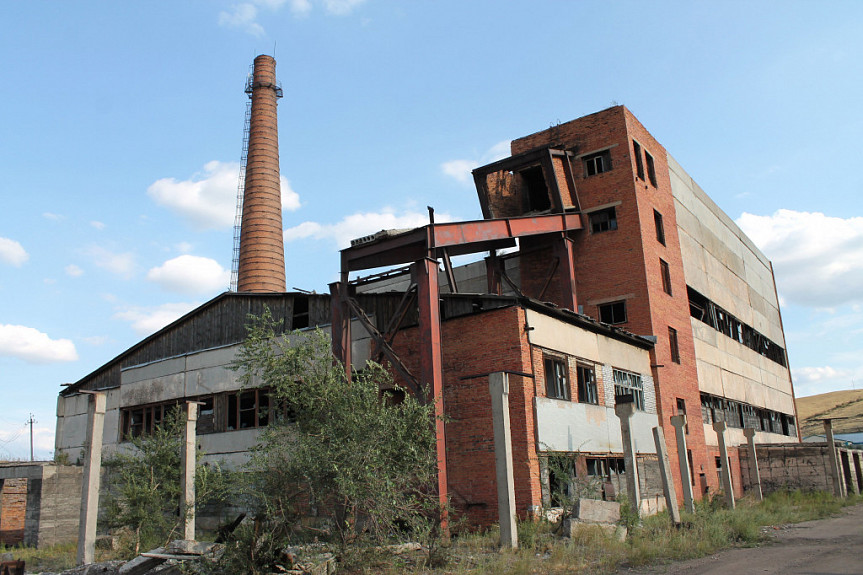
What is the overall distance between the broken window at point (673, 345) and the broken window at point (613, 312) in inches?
89.0

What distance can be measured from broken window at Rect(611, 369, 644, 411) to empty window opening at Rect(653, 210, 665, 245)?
6.51m

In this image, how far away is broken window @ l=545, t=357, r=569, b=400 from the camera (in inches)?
647

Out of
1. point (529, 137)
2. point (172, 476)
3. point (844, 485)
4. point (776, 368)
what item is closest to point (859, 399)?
point (776, 368)

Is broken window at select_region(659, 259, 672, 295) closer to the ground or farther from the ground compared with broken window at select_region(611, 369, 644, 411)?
farther from the ground

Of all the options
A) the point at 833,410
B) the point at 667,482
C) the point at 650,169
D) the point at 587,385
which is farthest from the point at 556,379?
the point at 833,410

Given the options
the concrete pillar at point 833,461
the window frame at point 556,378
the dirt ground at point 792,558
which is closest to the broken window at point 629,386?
the window frame at point 556,378

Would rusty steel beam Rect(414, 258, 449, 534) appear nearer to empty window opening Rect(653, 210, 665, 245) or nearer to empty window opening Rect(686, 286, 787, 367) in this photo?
empty window opening Rect(653, 210, 665, 245)

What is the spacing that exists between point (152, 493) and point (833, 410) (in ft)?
334

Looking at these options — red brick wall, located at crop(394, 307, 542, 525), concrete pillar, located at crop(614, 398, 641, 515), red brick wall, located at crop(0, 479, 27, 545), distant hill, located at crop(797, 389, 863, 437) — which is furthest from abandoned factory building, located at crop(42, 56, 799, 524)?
distant hill, located at crop(797, 389, 863, 437)

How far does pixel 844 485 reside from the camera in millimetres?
25203

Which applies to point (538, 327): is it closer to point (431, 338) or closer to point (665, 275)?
point (431, 338)

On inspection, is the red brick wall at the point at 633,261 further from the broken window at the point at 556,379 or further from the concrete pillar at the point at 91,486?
the concrete pillar at the point at 91,486

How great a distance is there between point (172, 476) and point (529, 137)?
18060 millimetres

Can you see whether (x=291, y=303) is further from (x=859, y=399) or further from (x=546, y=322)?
(x=859, y=399)
